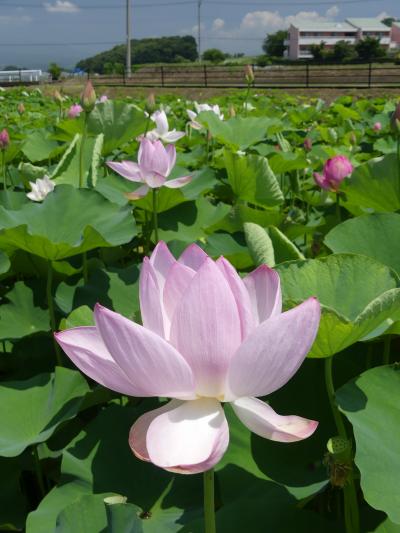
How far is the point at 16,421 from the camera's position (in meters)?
0.93

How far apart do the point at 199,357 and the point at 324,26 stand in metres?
77.2

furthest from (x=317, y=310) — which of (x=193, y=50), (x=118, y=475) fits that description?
(x=193, y=50)

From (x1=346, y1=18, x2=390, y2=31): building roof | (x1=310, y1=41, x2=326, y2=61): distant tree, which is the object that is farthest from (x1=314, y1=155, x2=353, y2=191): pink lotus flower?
(x1=346, y1=18, x2=390, y2=31): building roof

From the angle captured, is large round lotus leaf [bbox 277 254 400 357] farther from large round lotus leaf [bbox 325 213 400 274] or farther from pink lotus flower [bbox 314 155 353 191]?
pink lotus flower [bbox 314 155 353 191]

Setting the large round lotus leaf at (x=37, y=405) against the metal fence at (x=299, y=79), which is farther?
the metal fence at (x=299, y=79)

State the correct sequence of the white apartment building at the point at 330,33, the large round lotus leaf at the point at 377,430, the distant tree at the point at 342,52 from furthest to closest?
the white apartment building at the point at 330,33
the distant tree at the point at 342,52
the large round lotus leaf at the point at 377,430

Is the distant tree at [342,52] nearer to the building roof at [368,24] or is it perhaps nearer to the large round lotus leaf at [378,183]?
the building roof at [368,24]

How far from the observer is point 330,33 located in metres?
71.8

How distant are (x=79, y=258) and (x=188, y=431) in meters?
1.14

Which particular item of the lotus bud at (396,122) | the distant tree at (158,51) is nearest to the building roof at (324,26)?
the distant tree at (158,51)

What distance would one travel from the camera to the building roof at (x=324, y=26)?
6862cm

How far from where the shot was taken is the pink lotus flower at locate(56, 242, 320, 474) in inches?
18.1

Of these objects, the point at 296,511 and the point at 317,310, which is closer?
the point at 317,310

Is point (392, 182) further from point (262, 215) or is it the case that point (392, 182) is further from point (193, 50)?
point (193, 50)
